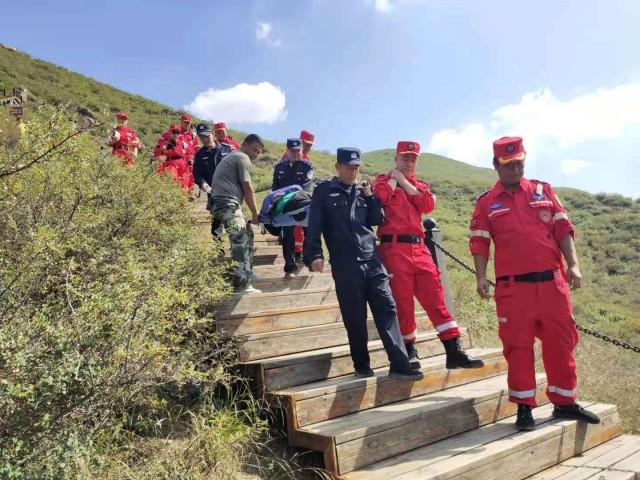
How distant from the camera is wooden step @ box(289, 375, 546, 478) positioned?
131 inches

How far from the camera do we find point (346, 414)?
12.8 ft

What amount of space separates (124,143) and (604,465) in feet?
29.2

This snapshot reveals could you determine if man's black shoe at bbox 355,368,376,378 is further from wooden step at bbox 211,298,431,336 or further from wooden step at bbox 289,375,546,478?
wooden step at bbox 211,298,431,336

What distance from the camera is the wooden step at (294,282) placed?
20.5 feet

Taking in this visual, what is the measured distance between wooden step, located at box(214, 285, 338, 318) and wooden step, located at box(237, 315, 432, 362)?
1.37 feet

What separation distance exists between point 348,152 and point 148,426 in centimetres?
263

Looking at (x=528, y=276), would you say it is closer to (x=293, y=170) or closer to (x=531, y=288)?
(x=531, y=288)

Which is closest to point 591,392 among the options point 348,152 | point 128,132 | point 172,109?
point 348,152

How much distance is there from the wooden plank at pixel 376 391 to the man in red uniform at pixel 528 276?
2.32 ft

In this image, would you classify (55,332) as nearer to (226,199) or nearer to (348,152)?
(348,152)

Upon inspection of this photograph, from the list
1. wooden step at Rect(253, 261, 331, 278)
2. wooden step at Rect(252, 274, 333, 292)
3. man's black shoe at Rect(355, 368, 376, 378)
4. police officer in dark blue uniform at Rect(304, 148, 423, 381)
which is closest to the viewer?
police officer in dark blue uniform at Rect(304, 148, 423, 381)

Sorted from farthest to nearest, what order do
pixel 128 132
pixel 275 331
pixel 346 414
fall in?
pixel 128 132 < pixel 275 331 < pixel 346 414

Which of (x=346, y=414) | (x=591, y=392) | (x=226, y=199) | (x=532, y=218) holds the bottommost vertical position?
(x=591, y=392)

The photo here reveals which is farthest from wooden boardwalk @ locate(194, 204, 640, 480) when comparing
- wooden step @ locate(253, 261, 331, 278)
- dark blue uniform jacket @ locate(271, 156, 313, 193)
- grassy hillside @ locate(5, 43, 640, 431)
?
dark blue uniform jacket @ locate(271, 156, 313, 193)
